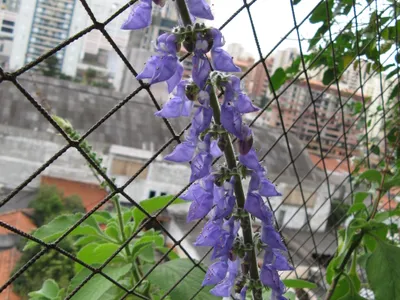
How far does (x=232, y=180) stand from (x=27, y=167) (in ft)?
41.3

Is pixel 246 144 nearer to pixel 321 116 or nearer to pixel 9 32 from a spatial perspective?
pixel 321 116

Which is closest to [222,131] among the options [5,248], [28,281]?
[28,281]

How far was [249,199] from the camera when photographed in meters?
0.35

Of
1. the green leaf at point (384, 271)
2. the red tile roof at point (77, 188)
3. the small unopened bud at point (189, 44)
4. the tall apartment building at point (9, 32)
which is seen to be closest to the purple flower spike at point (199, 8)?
the small unopened bud at point (189, 44)

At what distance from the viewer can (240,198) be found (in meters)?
0.36

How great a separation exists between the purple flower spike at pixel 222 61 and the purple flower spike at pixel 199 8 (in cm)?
2

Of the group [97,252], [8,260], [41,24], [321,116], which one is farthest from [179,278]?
[41,24]

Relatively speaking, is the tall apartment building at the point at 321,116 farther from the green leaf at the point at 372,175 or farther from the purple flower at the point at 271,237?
the purple flower at the point at 271,237

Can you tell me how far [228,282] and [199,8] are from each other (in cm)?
23

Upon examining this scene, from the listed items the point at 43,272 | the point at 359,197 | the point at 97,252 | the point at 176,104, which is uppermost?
the point at 176,104

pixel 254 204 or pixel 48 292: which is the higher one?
pixel 254 204

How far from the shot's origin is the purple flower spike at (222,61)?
1.04ft

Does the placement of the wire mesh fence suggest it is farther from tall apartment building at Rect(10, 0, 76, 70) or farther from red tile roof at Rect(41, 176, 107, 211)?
tall apartment building at Rect(10, 0, 76, 70)

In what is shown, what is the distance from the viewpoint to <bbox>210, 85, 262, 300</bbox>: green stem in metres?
0.33
